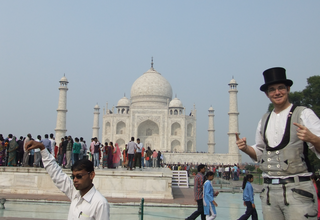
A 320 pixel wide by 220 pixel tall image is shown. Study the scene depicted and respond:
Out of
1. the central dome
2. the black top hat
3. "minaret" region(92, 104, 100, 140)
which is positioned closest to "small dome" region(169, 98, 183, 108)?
the central dome

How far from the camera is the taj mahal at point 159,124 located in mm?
30984

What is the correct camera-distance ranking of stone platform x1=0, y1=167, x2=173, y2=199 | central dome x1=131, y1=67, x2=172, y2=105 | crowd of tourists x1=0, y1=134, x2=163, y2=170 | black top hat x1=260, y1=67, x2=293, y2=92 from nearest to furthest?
black top hat x1=260, y1=67, x2=293, y2=92 < stone platform x1=0, y1=167, x2=173, y2=199 < crowd of tourists x1=0, y1=134, x2=163, y2=170 < central dome x1=131, y1=67, x2=172, y2=105

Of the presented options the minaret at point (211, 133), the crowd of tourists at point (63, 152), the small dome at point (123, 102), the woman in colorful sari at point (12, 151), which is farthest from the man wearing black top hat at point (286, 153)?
the small dome at point (123, 102)

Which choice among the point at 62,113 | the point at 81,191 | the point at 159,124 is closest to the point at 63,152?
the point at 81,191

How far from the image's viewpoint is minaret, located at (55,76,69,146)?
30.8 m

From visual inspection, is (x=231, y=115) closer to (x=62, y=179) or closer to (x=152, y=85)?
(x=152, y=85)

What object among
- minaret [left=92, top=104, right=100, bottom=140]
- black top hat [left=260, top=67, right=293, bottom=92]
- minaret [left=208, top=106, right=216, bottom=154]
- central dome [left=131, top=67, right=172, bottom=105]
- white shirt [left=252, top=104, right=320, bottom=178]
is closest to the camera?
white shirt [left=252, top=104, right=320, bottom=178]

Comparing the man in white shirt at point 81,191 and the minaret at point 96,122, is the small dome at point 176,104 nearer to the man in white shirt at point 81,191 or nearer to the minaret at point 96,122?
the minaret at point 96,122

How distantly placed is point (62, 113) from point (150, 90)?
10060mm

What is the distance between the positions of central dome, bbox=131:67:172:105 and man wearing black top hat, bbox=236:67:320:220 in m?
34.6

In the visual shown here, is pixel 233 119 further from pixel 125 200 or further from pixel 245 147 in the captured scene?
pixel 245 147

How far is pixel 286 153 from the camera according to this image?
2.22 meters

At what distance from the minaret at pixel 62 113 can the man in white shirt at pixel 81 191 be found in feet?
96.5

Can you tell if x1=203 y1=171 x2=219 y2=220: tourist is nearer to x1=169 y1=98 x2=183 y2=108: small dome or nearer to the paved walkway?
the paved walkway
